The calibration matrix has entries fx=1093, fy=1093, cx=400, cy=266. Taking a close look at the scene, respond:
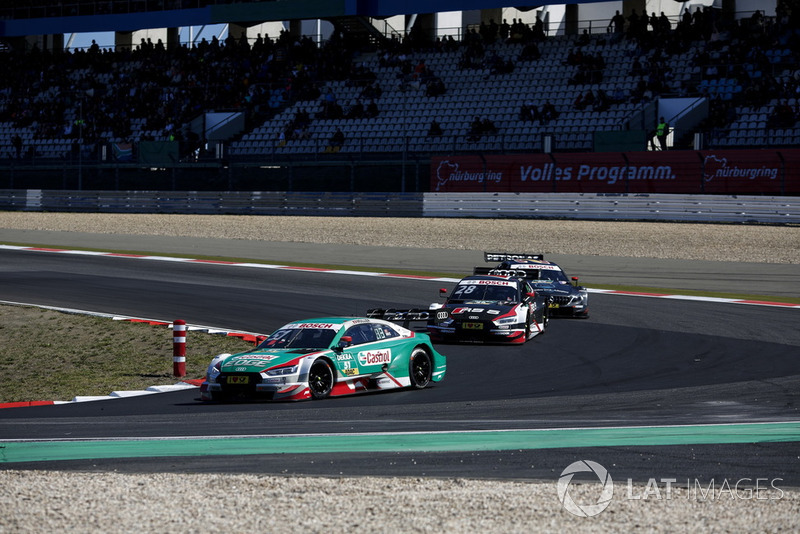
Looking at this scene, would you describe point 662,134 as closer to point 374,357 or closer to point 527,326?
point 527,326

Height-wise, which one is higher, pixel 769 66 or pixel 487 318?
pixel 769 66

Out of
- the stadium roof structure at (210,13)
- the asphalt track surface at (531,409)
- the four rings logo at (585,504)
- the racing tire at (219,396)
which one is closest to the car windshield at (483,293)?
the asphalt track surface at (531,409)

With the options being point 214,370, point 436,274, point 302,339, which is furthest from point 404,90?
point 214,370

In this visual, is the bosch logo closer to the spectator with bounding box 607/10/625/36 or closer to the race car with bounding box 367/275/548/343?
the race car with bounding box 367/275/548/343

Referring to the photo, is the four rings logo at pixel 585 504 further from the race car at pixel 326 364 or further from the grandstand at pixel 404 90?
the grandstand at pixel 404 90

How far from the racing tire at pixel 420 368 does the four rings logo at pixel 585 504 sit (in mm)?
5463

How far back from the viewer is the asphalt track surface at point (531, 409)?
9.34m

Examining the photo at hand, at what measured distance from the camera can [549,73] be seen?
44844 mm

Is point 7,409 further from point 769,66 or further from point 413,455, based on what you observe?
point 769,66

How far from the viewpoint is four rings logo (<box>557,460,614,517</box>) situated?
25.0 feet

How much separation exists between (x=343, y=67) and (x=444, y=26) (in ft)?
20.4

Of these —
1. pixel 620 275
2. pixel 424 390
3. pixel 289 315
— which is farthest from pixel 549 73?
pixel 424 390

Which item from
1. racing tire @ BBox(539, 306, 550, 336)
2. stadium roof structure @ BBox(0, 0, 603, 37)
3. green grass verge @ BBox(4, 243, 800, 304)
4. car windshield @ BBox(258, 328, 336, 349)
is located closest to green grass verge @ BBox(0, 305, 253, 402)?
car windshield @ BBox(258, 328, 336, 349)

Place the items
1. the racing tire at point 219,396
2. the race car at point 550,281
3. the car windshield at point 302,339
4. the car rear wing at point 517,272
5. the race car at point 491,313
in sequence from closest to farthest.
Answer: the racing tire at point 219,396, the car windshield at point 302,339, the race car at point 491,313, the race car at point 550,281, the car rear wing at point 517,272
